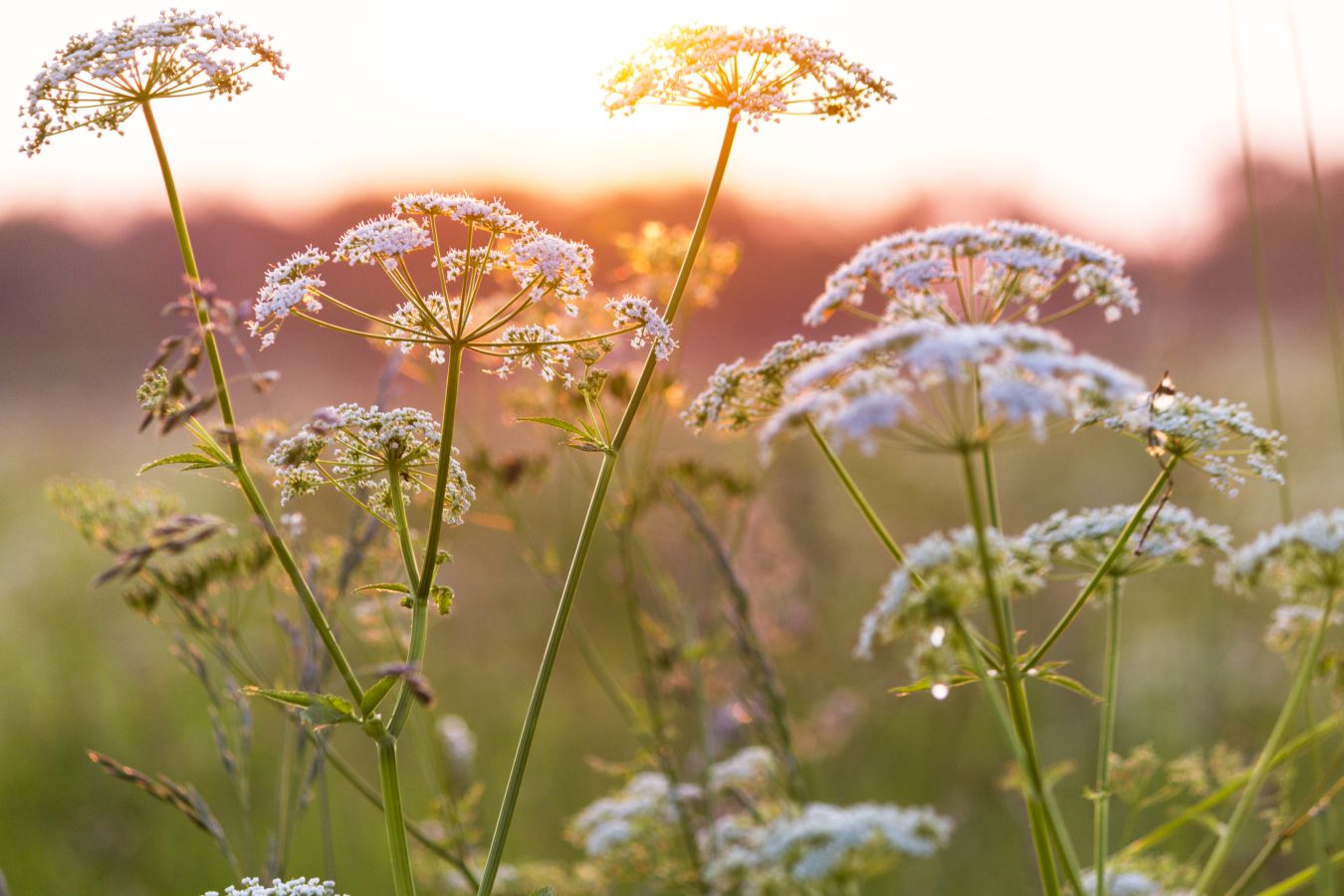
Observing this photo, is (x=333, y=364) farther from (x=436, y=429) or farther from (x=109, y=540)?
(x=436, y=429)

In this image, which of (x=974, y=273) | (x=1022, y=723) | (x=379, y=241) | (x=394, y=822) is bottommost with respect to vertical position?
(x=394, y=822)

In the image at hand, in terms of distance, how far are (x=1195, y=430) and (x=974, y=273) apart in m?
0.76

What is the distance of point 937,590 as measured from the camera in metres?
2.36

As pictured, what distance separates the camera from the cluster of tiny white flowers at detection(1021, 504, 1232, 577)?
3.50 metres

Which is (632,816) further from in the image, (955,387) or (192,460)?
(955,387)

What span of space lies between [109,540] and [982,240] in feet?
11.8

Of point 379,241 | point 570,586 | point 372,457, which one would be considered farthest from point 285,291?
point 570,586

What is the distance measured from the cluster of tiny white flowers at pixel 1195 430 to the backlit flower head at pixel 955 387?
395 mm

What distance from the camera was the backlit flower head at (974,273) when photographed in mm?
3189

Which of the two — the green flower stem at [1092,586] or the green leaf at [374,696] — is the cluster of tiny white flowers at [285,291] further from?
the green flower stem at [1092,586]

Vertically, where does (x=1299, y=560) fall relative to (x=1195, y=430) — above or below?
below

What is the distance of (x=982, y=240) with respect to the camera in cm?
321

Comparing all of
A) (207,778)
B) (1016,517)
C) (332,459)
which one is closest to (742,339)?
(1016,517)

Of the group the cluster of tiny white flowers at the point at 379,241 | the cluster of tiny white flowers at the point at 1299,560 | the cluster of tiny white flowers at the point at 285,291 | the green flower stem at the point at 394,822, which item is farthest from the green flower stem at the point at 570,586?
the cluster of tiny white flowers at the point at 1299,560
